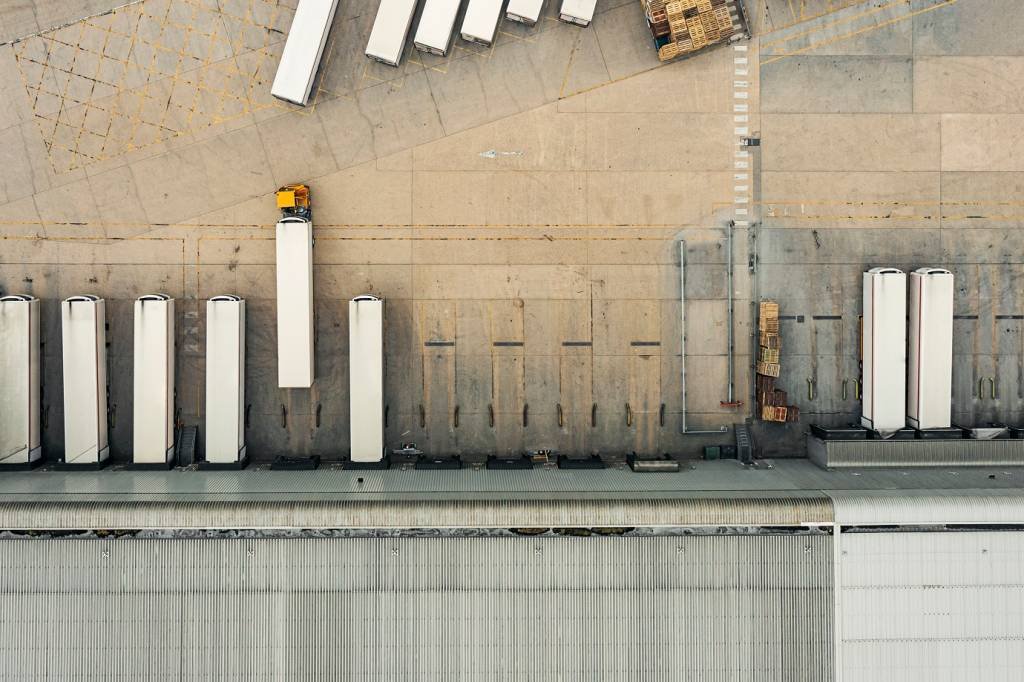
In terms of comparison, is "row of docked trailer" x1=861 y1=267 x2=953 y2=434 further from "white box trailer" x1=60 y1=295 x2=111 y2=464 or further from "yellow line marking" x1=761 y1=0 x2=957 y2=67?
"white box trailer" x1=60 y1=295 x2=111 y2=464

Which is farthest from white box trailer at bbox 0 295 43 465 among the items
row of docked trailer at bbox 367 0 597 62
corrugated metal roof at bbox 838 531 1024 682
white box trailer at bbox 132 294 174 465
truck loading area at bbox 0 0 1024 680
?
corrugated metal roof at bbox 838 531 1024 682

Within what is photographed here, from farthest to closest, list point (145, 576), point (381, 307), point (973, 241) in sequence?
point (973, 241) → point (381, 307) → point (145, 576)

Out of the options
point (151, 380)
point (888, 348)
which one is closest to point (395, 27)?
point (151, 380)

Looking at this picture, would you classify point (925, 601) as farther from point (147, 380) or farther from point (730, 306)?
point (147, 380)

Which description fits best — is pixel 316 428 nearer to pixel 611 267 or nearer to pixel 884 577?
pixel 611 267

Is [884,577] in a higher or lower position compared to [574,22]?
lower

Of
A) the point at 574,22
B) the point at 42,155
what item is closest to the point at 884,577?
the point at 574,22

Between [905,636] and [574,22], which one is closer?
[905,636]
